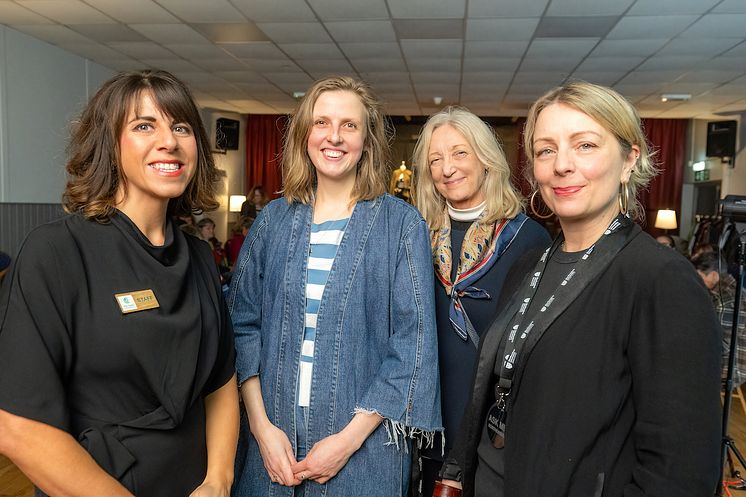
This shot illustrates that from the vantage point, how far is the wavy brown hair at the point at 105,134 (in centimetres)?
116

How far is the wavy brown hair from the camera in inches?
45.6

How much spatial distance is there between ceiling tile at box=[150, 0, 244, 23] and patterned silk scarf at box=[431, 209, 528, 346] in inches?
162

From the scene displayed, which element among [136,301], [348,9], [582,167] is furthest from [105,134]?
[348,9]

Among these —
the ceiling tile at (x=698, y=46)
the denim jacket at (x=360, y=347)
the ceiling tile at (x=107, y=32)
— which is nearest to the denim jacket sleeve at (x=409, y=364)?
the denim jacket at (x=360, y=347)

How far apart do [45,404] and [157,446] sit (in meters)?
0.23

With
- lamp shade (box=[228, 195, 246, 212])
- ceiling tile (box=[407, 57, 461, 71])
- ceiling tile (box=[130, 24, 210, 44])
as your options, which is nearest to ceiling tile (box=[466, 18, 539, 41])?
ceiling tile (box=[407, 57, 461, 71])

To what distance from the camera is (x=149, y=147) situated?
1191mm

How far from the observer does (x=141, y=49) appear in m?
6.78

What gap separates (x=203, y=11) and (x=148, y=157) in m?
4.73

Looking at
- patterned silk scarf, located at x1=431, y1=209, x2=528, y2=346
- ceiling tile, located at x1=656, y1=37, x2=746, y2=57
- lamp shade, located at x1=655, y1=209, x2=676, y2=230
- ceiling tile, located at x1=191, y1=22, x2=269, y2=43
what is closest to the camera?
patterned silk scarf, located at x1=431, y1=209, x2=528, y2=346

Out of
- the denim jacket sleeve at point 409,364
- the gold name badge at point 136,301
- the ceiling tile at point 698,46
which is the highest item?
the ceiling tile at point 698,46

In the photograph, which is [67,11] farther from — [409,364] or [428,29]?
[409,364]

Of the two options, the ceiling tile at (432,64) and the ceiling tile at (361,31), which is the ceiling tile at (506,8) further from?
the ceiling tile at (432,64)

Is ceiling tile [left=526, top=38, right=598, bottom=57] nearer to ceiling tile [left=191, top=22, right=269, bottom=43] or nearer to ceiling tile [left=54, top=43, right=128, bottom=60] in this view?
ceiling tile [left=191, top=22, right=269, bottom=43]
